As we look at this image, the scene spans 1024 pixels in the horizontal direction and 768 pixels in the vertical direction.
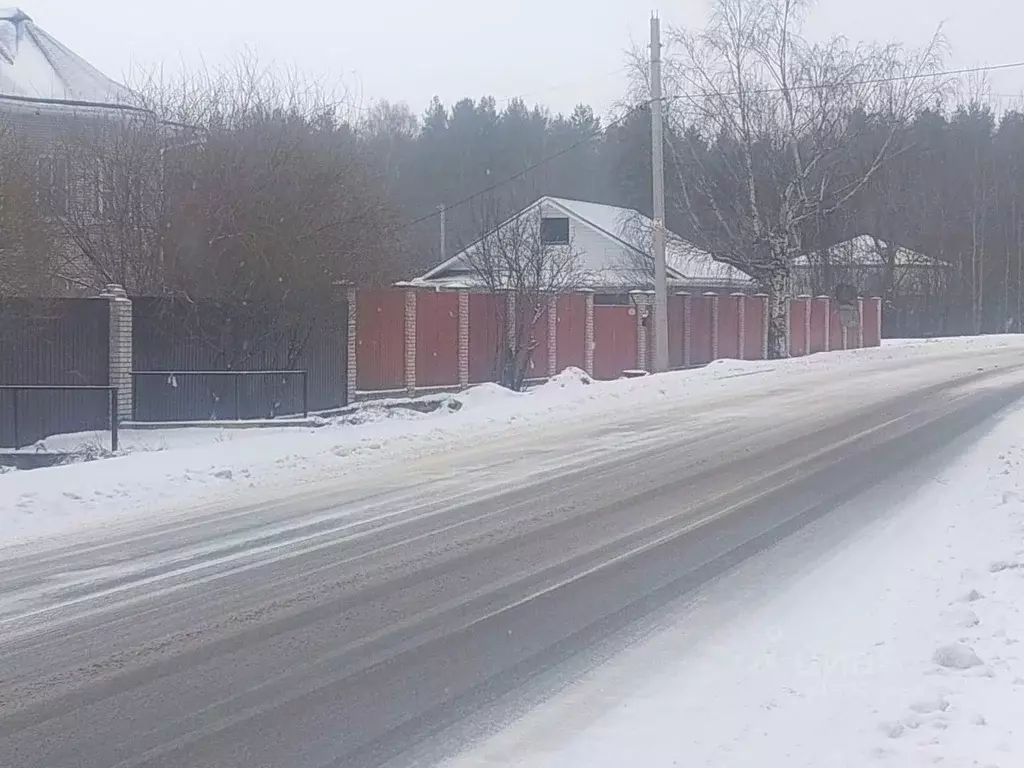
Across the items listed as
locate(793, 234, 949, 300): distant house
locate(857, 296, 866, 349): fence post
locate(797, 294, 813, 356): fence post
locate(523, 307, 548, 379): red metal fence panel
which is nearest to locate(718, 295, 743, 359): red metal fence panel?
locate(797, 294, 813, 356): fence post

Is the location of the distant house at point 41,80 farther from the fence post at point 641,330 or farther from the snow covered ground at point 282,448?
the snow covered ground at point 282,448

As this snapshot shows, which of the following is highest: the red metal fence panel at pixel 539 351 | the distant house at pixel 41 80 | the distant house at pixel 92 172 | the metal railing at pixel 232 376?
the distant house at pixel 41 80

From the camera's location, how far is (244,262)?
21.8 metres

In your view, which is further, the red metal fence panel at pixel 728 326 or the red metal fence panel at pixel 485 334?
the red metal fence panel at pixel 728 326

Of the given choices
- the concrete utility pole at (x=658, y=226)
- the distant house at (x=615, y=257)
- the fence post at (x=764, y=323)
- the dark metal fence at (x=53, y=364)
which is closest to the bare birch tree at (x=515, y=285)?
the concrete utility pole at (x=658, y=226)

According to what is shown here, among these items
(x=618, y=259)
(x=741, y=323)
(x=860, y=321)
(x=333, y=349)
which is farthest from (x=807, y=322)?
(x=333, y=349)

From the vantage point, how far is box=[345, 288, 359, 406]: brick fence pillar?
24094 millimetres

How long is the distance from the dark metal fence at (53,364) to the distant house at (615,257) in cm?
2520

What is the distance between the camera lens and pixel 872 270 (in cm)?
6278

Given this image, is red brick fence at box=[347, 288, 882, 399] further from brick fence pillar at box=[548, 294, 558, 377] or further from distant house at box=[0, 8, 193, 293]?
distant house at box=[0, 8, 193, 293]

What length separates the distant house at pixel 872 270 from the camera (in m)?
55.1

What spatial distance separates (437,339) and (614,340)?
301 inches

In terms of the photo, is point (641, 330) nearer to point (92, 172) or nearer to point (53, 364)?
point (92, 172)

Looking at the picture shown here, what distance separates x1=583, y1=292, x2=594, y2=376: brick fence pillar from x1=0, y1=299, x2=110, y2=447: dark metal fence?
45.5 ft
